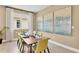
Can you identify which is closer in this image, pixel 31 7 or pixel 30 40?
pixel 31 7

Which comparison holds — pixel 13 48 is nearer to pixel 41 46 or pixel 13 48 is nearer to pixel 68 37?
pixel 41 46

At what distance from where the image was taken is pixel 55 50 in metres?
2.01

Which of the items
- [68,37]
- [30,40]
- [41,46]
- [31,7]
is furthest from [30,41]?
[68,37]

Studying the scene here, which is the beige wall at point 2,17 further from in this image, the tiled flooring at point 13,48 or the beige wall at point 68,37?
the beige wall at point 68,37

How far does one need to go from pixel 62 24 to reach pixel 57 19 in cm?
13

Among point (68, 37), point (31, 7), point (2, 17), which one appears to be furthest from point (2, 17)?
point (68, 37)

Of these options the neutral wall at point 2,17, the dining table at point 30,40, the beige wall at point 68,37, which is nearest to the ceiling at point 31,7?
the beige wall at point 68,37

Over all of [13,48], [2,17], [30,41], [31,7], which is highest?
[31,7]

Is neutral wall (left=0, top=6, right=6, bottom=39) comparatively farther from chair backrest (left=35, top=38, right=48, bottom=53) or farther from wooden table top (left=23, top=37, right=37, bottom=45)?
chair backrest (left=35, top=38, right=48, bottom=53)

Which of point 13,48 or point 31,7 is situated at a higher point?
point 31,7

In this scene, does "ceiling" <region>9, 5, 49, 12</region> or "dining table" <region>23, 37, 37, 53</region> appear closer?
"ceiling" <region>9, 5, 49, 12</region>

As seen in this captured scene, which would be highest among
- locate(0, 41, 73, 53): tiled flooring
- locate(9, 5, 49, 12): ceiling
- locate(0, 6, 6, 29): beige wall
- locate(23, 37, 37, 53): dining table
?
locate(9, 5, 49, 12): ceiling

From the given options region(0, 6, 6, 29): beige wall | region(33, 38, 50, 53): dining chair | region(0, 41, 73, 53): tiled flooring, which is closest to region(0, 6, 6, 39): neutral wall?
region(0, 6, 6, 29): beige wall
